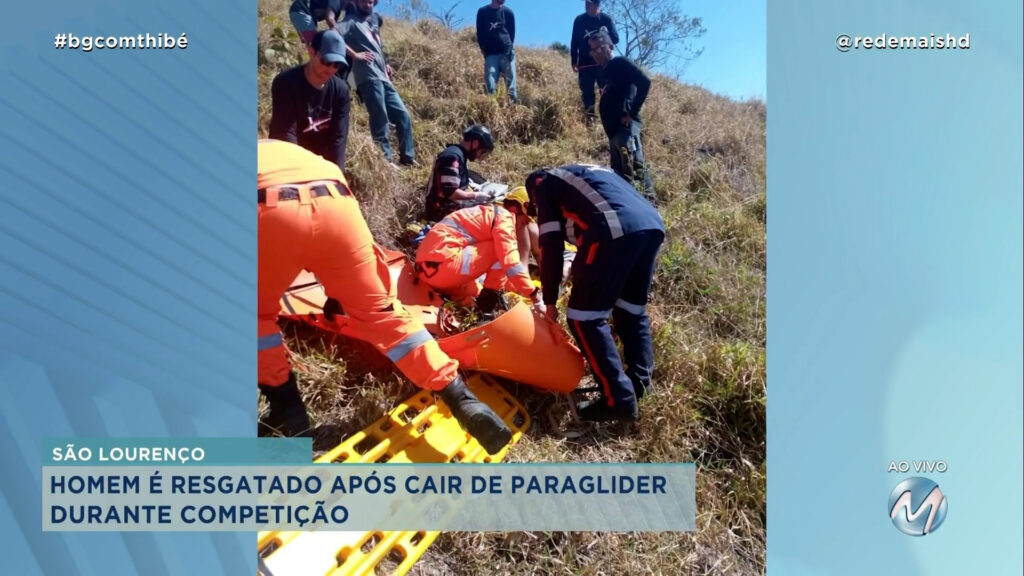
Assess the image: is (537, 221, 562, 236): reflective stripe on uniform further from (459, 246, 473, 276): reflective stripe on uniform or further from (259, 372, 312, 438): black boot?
(259, 372, 312, 438): black boot

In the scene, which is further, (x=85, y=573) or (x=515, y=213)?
(x=515, y=213)

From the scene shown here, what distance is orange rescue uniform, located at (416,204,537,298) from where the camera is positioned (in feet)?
9.35

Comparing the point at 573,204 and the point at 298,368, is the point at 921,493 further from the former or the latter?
the point at 298,368

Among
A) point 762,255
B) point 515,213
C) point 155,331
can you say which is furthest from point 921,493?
point 155,331

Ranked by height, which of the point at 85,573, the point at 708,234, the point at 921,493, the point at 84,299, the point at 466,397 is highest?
the point at 708,234

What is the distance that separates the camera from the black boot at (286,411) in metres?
1.86

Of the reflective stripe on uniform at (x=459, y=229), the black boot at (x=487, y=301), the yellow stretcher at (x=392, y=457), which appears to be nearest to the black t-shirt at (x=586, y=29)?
the reflective stripe on uniform at (x=459, y=229)

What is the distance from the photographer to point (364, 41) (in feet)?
8.48

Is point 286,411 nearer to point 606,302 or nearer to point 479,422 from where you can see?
point 479,422

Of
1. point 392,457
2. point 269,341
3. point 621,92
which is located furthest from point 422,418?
point 621,92

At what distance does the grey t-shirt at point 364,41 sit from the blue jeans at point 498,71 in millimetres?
526

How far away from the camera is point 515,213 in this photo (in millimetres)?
3041

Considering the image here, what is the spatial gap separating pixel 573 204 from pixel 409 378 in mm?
1079

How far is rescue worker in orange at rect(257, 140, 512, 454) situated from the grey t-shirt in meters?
0.90
